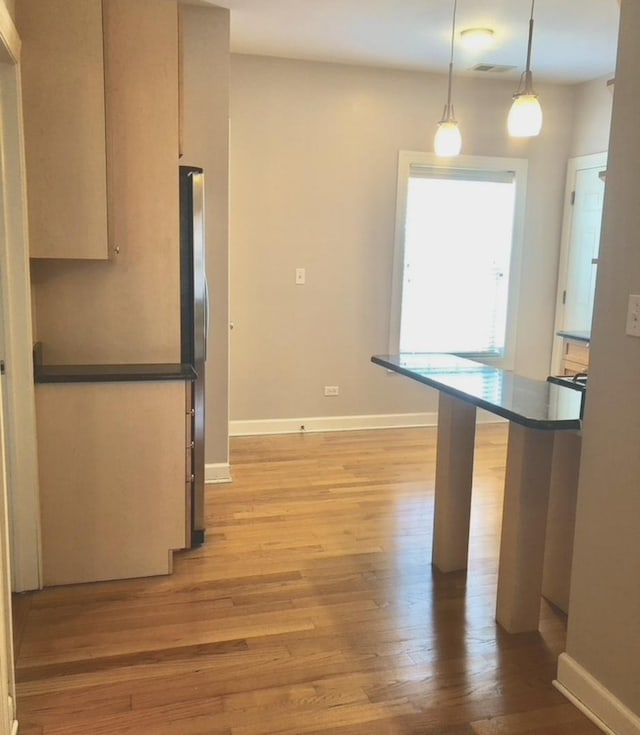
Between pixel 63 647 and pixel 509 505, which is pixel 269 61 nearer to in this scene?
pixel 509 505

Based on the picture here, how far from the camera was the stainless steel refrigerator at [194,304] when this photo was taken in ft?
10.3

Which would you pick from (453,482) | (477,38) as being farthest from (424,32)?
(453,482)

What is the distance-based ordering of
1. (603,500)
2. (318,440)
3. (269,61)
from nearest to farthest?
(603,500) < (269,61) < (318,440)

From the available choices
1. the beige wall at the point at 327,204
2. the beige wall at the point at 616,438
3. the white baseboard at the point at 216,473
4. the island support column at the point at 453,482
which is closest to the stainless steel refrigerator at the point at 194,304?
the white baseboard at the point at 216,473

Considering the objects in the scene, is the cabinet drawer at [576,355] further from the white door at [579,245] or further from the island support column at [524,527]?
the island support column at [524,527]

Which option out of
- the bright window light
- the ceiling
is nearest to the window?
the bright window light

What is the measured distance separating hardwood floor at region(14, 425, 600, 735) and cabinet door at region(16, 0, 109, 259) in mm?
1429

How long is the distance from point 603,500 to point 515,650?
2.44 feet

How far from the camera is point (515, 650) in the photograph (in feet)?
7.91

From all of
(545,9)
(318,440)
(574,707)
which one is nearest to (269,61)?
(545,9)

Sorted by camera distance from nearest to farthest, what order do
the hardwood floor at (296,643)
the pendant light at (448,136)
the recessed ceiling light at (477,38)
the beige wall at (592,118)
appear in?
1. the hardwood floor at (296,643)
2. the pendant light at (448,136)
3. the recessed ceiling light at (477,38)
4. the beige wall at (592,118)

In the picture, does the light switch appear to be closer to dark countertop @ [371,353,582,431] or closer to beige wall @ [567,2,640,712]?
beige wall @ [567,2,640,712]

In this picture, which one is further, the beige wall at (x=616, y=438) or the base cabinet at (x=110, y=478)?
the base cabinet at (x=110, y=478)

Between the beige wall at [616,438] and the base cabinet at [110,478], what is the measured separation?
1639 mm
